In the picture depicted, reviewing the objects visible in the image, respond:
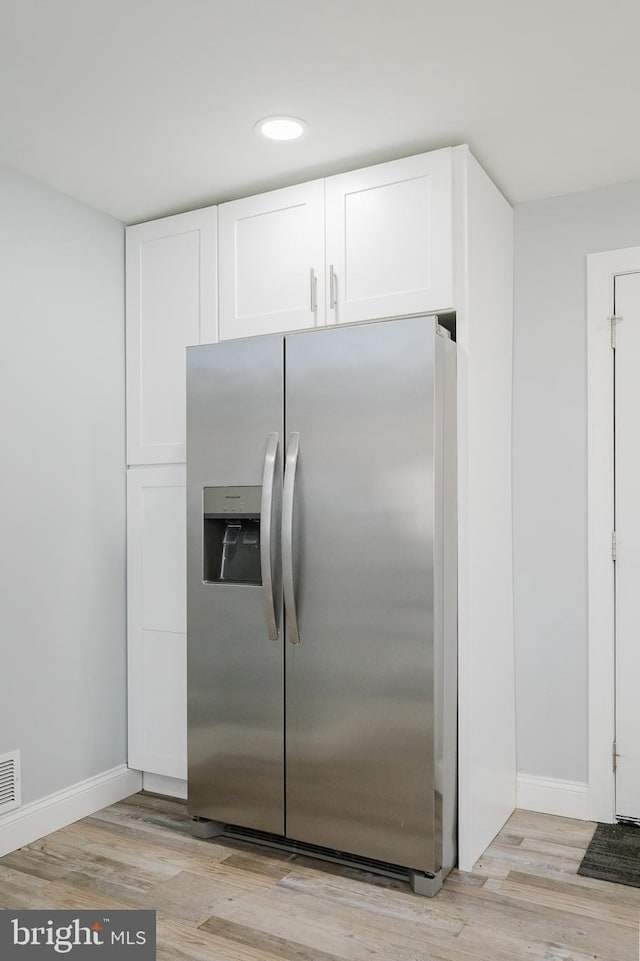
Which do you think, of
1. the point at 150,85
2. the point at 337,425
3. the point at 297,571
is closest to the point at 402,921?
the point at 297,571

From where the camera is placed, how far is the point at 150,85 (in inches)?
87.6

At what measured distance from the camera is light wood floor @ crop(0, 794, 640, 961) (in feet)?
6.73

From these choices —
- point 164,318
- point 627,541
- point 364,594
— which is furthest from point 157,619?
point 627,541

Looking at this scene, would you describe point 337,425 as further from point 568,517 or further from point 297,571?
point 568,517

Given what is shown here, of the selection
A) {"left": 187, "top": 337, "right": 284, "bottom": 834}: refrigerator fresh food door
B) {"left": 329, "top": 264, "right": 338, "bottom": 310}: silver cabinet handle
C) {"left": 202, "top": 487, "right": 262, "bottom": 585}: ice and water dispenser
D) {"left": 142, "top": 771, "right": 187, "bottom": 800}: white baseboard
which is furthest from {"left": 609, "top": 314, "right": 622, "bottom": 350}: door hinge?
{"left": 142, "top": 771, "right": 187, "bottom": 800}: white baseboard

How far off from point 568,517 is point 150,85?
2.10m

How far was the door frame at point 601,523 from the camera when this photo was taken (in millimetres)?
2877

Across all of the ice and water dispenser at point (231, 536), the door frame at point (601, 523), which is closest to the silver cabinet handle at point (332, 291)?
the ice and water dispenser at point (231, 536)

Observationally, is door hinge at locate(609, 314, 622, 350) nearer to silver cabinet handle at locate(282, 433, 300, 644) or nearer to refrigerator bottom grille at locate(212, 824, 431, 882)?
silver cabinet handle at locate(282, 433, 300, 644)

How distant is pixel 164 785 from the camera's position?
3189 millimetres

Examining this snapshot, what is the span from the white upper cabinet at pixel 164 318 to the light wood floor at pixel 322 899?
148cm

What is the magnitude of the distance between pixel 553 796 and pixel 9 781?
2019 mm

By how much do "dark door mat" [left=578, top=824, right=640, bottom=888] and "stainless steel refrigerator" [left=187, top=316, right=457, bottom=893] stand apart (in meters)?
0.50

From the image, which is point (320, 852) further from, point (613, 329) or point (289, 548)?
point (613, 329)
